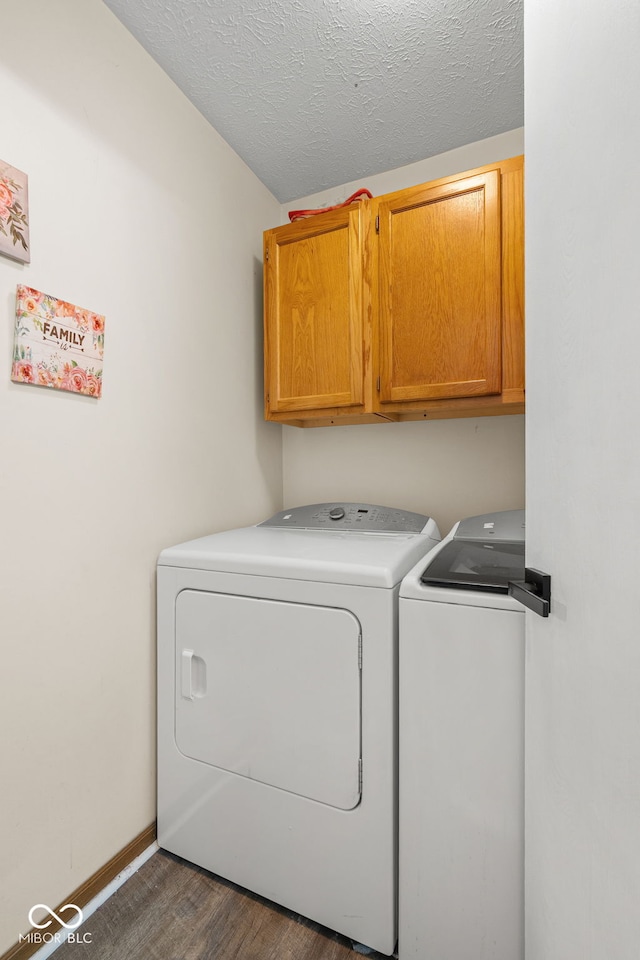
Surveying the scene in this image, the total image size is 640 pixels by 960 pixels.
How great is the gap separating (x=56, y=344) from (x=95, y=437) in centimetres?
27

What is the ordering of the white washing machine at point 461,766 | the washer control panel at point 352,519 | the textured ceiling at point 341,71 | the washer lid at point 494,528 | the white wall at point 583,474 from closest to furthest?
the white wall at point 583,474
the white washing machine at point 461,766
the textured ceiling at point 341,71
the washer lid at point 494,528
the washer control panel at point 352,519

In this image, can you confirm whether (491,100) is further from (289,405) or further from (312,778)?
(312,778)

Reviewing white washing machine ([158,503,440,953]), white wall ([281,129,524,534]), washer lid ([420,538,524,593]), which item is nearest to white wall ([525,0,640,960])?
washer lid ([420,538,524,593])

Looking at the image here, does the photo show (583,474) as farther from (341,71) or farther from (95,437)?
(341,71)

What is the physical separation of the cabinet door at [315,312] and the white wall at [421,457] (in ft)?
1.34

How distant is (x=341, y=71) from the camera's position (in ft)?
5.06

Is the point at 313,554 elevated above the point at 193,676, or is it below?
above

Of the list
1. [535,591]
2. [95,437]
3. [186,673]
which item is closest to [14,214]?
[95,437]

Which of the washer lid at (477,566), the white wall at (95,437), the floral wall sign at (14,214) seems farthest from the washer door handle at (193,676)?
the floral wall sign at (14,214)

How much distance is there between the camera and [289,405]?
1.92 meters

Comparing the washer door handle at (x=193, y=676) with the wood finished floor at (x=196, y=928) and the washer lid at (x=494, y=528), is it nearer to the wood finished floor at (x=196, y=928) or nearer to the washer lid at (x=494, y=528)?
the wood finished floor at (x=196, y=928)

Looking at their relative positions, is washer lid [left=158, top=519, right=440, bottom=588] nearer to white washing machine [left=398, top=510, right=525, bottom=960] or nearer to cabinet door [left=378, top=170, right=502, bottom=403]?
white washing machine [left=398, top=510, right=525, bottom=960]

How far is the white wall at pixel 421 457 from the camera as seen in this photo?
1888mm

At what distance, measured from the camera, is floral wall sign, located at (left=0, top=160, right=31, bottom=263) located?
104 centimetres
